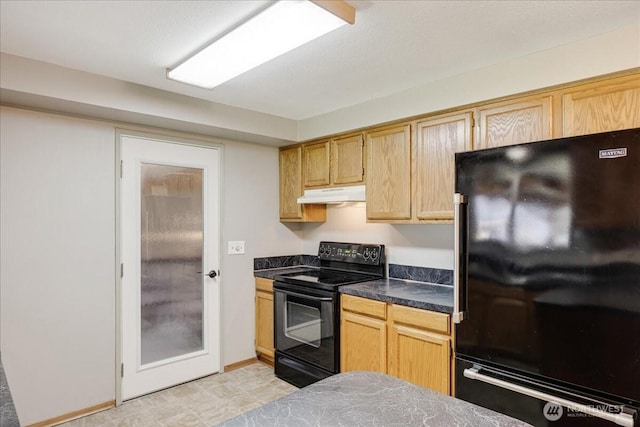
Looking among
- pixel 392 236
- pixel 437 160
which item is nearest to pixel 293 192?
pixel 392 236

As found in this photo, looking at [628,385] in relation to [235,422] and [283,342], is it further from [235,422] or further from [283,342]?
[283,342]

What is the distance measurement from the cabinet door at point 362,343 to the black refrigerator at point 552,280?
2.11 ft

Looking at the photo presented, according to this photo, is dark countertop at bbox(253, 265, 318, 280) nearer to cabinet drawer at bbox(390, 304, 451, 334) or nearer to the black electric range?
the black electric range

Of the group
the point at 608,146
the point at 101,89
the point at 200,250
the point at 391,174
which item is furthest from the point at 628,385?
the point at 101,89

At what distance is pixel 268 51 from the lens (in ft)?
6.55

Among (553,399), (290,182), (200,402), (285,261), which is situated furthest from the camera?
(285,261)

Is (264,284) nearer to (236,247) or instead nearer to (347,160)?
(236,247)

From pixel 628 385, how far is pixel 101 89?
126 inches

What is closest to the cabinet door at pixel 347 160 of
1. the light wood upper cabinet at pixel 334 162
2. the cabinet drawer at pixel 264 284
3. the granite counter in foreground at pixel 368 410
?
the light wood upper cabinet at pixel 334 162

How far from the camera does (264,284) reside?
3.62 metres

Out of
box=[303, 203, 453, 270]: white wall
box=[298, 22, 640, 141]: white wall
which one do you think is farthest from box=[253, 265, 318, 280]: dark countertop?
box=[298, 22, 640, 141]: white wall

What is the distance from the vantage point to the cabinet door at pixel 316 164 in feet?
11.4

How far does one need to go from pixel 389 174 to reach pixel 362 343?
4.15ft

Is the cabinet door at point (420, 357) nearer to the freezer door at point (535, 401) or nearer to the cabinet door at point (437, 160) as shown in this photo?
the freezer door at point (535, 401)
